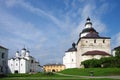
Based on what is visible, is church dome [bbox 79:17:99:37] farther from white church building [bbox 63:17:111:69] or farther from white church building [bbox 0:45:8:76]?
white church building [bbox 0:45:8:76]

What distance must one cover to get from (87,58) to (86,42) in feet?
22.3

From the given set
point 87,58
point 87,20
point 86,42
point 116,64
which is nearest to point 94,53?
point 87,58

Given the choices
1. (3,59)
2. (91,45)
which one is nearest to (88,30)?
(91,45)

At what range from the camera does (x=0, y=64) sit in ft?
182

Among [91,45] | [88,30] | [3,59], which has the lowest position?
[3,59]

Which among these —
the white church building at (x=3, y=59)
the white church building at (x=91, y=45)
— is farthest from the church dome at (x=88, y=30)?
the white church building at (x=3, y=59)

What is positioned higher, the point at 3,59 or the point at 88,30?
the point at 88,30

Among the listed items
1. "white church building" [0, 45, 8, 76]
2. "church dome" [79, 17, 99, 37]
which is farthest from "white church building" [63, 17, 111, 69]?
"white church building" [0, 45, 8, 76]

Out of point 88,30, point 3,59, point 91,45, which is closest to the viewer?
point 3,59

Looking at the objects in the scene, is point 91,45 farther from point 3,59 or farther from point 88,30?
point 3,59

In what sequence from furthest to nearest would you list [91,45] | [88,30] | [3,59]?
[88,30]
[91,45]
[3,59]

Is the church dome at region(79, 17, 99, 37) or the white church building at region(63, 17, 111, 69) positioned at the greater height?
the church dome at region(79, 17, 99, 37)

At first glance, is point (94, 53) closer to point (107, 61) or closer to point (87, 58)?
point (87, 58)

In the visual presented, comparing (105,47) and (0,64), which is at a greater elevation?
(105,47)
